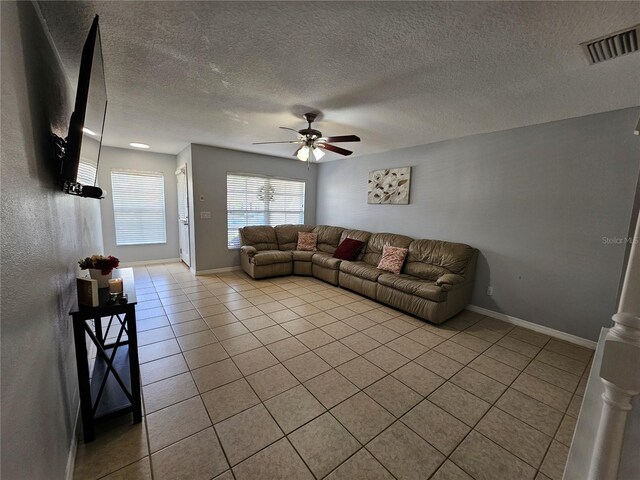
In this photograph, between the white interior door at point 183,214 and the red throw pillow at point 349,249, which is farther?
the white interior door at point 183,214

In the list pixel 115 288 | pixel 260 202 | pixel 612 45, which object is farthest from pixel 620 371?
pixel 260 202

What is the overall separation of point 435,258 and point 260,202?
12.3 feet

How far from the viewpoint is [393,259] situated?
407 centimetres

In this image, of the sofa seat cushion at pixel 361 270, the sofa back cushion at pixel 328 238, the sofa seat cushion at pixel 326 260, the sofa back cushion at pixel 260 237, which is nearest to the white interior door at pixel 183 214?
the sofa back cushion at pixel 260 237

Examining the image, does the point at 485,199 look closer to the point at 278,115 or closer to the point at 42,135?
the point at 278,115

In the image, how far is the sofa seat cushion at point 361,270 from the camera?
3900 mm

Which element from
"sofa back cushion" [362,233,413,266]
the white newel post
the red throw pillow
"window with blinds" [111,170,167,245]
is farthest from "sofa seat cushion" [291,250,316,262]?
the white newel post

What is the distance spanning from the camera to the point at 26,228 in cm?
104

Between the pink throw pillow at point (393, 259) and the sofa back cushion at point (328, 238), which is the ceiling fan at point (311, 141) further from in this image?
the sofa back cushion at point (328, 238)

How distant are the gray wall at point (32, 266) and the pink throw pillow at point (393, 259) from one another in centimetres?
362

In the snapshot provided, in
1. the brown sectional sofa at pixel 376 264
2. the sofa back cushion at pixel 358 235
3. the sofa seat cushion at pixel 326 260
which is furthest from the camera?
the sofa back cushion at pixel 358 235

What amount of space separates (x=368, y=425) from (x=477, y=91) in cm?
283

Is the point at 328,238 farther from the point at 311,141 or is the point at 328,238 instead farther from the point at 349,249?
the point at 311,141

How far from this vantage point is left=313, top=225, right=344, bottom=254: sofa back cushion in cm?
541
